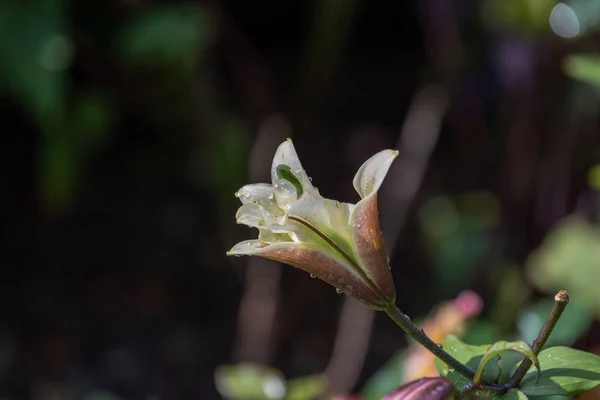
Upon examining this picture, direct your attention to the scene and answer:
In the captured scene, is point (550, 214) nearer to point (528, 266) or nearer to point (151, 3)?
point (528, 266)

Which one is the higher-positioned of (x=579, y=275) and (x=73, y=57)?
(x=73, y=57)

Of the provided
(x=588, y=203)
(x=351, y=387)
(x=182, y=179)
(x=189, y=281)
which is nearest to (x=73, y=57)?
(x=182, y=179)

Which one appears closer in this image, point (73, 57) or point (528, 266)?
point (528, 266)

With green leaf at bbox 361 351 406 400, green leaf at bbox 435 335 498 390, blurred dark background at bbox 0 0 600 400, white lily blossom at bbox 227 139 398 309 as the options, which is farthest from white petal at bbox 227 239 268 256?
blurred dark background at bbox 0 0 600 400

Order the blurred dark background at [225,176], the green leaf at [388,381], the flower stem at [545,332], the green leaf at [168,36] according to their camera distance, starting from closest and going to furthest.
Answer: the flower stem at [545,332]
the green leaf at [388,381]
the blurred dark background at [225,176]
the green leaf at [168,36]

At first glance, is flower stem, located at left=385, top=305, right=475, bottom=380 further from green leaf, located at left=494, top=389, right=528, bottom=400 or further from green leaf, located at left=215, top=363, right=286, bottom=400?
green leaf, located at left=215, top=363, right=286, bottom=400

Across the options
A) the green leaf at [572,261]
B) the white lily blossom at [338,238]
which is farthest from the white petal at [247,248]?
the green leaf at [572,261]

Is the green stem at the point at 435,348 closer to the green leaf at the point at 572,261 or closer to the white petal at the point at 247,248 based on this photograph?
the white petal at the point at 247,248

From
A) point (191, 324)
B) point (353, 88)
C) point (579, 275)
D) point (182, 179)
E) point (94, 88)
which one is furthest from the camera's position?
point (353, 88)
